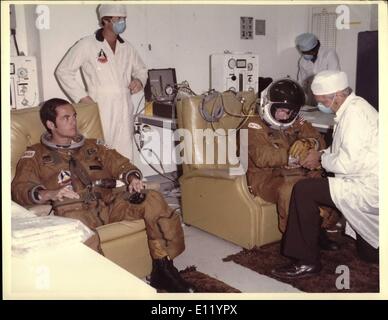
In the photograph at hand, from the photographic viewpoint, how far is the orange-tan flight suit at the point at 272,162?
253 centimetres

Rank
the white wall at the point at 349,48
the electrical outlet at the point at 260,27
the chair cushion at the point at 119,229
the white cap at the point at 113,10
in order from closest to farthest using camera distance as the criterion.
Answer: the chair cushion at the point at 119,229, the white cap at the point at 113,10, the white wall at the point at 349,48, the electrical outlet at the point at 260,27

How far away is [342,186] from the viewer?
7.37 feet

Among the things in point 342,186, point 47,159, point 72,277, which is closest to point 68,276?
point 72,277

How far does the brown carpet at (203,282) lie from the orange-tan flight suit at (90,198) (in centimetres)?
17

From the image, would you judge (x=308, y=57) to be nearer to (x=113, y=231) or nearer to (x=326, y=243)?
(x=326, y=243)

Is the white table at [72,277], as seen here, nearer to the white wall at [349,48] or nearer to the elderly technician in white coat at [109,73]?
the elderly technician in white coat at [109,73]

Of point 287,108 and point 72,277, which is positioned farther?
point 287,108

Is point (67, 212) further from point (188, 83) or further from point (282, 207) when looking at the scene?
point (188, 83)

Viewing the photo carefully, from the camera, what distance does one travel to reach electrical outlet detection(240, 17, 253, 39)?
441 centimetres

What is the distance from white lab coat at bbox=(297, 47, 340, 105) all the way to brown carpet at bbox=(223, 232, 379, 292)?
64.3 inches

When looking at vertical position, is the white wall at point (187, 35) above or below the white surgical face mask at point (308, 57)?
above

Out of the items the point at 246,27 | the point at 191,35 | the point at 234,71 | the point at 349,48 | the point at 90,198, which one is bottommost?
the point at 90,198

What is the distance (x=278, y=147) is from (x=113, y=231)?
1036 mm

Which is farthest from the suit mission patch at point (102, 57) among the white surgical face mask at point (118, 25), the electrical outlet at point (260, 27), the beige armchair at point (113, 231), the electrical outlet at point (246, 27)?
the electrical outlet at point (260, 27)
